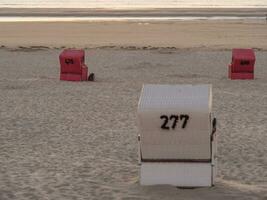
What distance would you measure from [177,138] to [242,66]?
1444 centimetres

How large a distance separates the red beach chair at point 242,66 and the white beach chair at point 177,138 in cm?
1392

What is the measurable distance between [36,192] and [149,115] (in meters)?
1.88

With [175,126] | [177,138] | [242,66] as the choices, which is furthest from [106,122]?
[242,66]

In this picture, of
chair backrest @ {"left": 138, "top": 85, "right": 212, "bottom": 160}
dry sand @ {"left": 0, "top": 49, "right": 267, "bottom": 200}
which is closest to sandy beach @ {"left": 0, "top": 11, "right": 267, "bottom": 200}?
dry sand @ {"left": 0, "top": 49, "right": 267, "bottom": 200}

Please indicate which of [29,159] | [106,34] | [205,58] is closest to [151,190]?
[29,159]

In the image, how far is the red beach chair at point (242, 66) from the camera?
22.9 metres

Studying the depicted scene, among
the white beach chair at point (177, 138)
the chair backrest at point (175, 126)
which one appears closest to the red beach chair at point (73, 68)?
the white beach chair at point (177, 138)

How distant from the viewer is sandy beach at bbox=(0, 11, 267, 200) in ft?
30.9

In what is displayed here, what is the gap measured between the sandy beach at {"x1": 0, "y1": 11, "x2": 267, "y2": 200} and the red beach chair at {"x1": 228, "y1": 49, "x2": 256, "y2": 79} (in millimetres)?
380

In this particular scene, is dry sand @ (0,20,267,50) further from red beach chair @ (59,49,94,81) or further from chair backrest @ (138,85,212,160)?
chair backrest @ (138,85,212,160)

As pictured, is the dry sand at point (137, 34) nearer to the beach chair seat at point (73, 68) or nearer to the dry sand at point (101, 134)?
the dry sand at point (101, 134)

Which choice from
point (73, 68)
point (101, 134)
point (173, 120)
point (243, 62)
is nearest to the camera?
point (173, 120)

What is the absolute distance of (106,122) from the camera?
14992mm

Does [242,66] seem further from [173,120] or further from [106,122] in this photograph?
[173,120]
